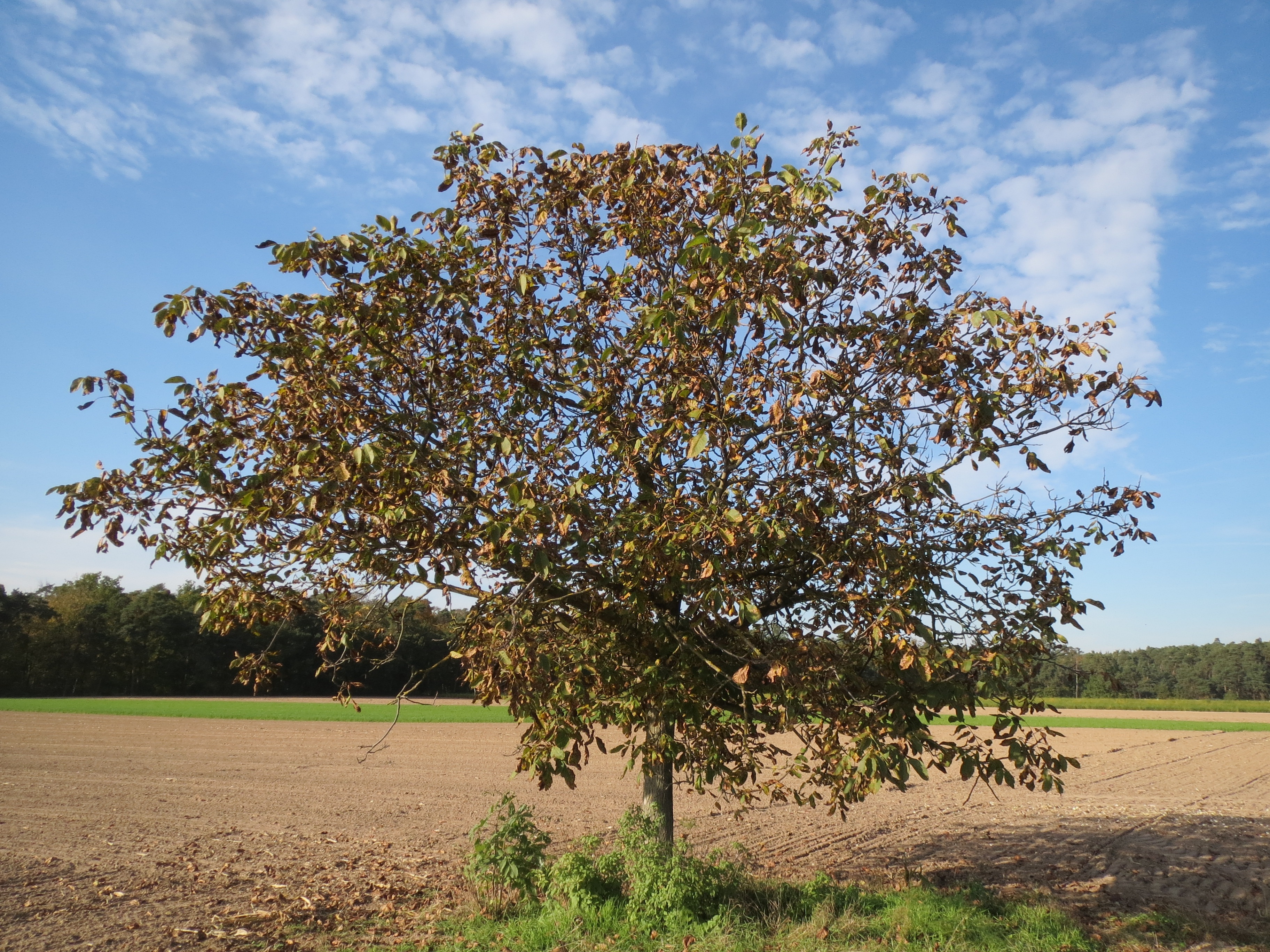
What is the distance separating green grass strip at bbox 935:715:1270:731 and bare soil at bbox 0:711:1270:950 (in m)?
28.9

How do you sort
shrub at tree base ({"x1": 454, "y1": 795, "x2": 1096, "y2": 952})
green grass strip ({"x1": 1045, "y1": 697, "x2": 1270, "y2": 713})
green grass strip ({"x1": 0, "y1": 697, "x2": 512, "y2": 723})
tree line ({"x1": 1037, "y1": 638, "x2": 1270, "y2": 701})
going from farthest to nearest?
tree line ({"x1": 1037, "y1": 638, "x2": 1270, "y2": 701}) < green grass strip ({"x1": 1045, "y1": 697, "x2": 1270, "y2": 713}) < green grass strip ({"x1": 0, "y1": 697, "x2": 512, "y2": 723}) < shrub at tree base ({"x1": 454, "y1": 795, "x2": 1096, "y2": 952})

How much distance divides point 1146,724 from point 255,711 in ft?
208

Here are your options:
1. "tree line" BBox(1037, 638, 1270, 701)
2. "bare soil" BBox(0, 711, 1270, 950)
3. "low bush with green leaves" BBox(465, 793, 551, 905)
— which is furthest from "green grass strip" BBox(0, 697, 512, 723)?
"tree line" BBox(1037, 638, 1270, 701)

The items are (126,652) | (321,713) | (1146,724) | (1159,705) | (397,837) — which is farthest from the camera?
(1159,705)

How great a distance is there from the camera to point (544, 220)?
7664 millimetres

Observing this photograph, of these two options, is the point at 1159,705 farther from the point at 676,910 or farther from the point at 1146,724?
the point at 676,910

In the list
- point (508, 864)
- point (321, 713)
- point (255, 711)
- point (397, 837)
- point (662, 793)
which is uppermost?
point (662, 793)

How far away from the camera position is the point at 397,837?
13.7 meters

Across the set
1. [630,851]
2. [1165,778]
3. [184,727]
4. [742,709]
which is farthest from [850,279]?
[184,727]

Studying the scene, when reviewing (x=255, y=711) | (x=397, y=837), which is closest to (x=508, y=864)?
(x=397, y=837)

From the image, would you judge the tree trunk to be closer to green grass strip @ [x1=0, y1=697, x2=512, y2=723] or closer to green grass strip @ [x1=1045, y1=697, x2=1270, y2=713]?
green grass strip @ [x1=0, y1=697, x2=512, y2=723]

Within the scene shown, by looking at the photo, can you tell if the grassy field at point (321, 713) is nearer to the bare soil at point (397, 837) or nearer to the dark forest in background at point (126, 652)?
the dark forest in background at point (126, 652)

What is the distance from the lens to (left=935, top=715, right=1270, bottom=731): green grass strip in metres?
54.8

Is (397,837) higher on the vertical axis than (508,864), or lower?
lower
